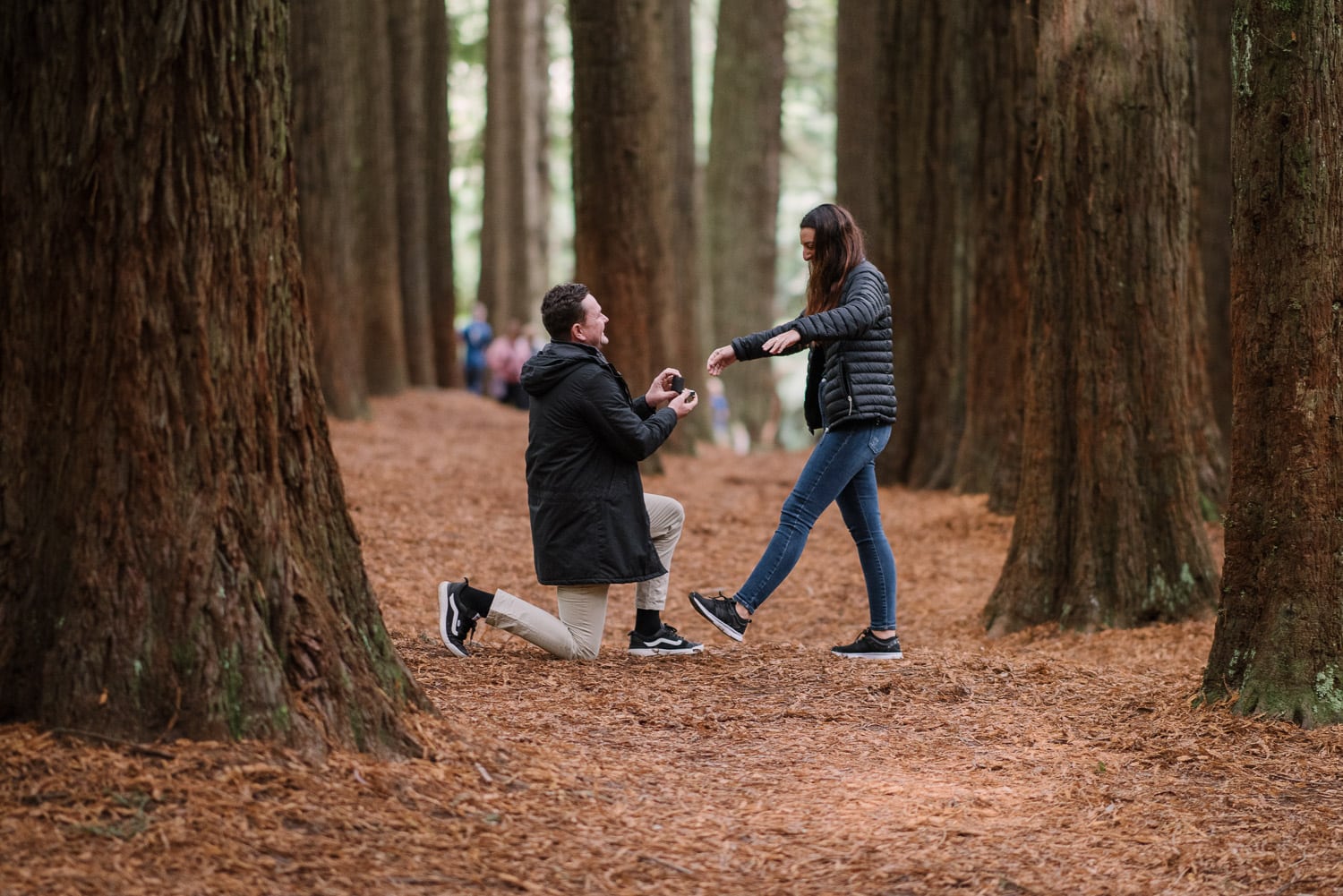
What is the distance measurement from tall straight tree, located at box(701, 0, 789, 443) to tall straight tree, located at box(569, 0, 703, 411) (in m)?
9.89

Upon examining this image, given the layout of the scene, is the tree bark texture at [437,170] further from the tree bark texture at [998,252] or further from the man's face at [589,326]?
the man's face at [589,326]

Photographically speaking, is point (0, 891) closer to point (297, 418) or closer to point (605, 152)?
point (297, 418)

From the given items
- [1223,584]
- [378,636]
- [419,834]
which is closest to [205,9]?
[378,636]

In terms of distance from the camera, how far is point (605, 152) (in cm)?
1343

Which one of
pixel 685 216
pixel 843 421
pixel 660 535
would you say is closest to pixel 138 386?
pixel 660 535

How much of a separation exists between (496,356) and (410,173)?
12.7 ft

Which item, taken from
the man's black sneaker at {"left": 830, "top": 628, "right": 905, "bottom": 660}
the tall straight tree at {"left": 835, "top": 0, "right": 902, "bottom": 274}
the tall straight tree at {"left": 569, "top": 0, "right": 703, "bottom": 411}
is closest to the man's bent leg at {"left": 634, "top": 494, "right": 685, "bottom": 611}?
the man's black sneaker at {"left": 830, "top": 628, "right": 905, "bottom": 660}

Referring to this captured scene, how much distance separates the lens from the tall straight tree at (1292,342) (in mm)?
5070

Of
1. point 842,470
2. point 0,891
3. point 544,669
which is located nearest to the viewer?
point 0,891

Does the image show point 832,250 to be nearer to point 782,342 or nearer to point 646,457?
point 782,342

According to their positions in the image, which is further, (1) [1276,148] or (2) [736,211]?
(2) [736,211]

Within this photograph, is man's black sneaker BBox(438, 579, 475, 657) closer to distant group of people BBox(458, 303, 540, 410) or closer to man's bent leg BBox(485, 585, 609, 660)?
man's bent leg BBox(485, 585, 609, 660)

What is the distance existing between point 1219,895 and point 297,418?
113 inches

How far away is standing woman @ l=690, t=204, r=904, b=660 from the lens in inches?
253
